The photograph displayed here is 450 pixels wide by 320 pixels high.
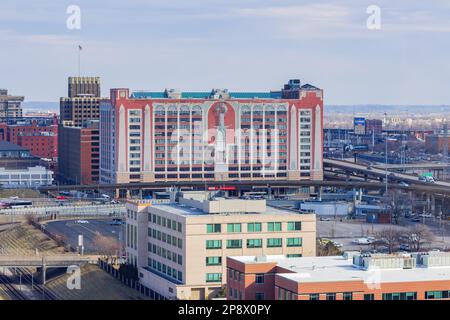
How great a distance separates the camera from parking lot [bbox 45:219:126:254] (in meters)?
24.9

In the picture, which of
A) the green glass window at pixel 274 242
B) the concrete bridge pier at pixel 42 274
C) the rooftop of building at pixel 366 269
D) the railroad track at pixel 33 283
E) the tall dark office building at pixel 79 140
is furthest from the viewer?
the tall dark office building at pixel 79 140

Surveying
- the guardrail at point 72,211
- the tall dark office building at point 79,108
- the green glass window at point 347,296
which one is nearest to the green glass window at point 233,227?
the green glass window at point 347,296

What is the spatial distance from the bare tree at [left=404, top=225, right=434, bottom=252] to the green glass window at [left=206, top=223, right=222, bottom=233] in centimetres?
701

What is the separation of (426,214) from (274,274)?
69.4 feet

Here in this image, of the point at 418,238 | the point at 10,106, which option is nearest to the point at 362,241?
the point at 418,238

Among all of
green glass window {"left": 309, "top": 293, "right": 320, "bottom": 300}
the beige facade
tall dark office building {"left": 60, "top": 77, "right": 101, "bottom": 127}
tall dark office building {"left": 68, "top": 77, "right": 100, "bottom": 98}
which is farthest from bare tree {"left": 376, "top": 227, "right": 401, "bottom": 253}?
tall dark office building {"left": 68, "top": 77, "right": 100, "bottom": 98}

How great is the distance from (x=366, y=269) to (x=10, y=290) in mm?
10285

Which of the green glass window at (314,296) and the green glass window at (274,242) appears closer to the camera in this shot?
the green glass window at (314,296)

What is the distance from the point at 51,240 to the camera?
1025 inches

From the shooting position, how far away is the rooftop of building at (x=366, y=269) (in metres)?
10.5

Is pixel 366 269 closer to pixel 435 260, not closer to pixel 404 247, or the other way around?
pixel 435 260

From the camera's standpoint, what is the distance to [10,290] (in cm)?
1994

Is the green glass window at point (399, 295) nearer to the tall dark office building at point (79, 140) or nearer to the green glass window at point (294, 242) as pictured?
the green glass window at point (294, 242)

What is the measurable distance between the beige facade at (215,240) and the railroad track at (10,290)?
2945 millimetres
